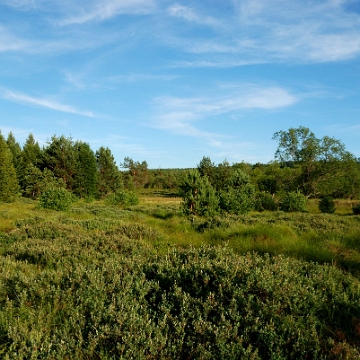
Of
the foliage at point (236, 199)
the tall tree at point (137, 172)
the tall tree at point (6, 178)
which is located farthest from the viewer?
the tall tree at point (137, 172)

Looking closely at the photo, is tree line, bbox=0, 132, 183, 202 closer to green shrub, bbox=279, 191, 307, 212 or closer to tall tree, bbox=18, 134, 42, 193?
tall tree, bbox=18, 134, 42, 193

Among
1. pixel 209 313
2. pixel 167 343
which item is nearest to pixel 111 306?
pixel 167 343

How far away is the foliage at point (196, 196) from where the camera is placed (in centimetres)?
1866

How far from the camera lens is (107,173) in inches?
2219

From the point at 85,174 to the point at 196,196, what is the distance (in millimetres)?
36088

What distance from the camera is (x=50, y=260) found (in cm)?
544

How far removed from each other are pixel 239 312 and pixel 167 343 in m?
0.76

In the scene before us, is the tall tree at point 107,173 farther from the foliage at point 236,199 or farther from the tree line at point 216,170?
the foliage at point 236,199

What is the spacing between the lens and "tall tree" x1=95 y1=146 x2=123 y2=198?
183ft

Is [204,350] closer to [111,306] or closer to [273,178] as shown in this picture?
[111,306]

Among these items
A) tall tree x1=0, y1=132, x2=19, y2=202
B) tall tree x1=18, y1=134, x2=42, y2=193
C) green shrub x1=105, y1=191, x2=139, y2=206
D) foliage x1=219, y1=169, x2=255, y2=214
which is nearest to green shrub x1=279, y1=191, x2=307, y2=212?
foliage x1=219, y1=169, x2=255, y2=214

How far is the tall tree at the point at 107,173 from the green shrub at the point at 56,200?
115 feet

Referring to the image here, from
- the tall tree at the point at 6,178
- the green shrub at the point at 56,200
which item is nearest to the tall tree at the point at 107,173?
the tall tree at the point at 6,178

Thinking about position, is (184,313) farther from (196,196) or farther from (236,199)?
(236,199)
